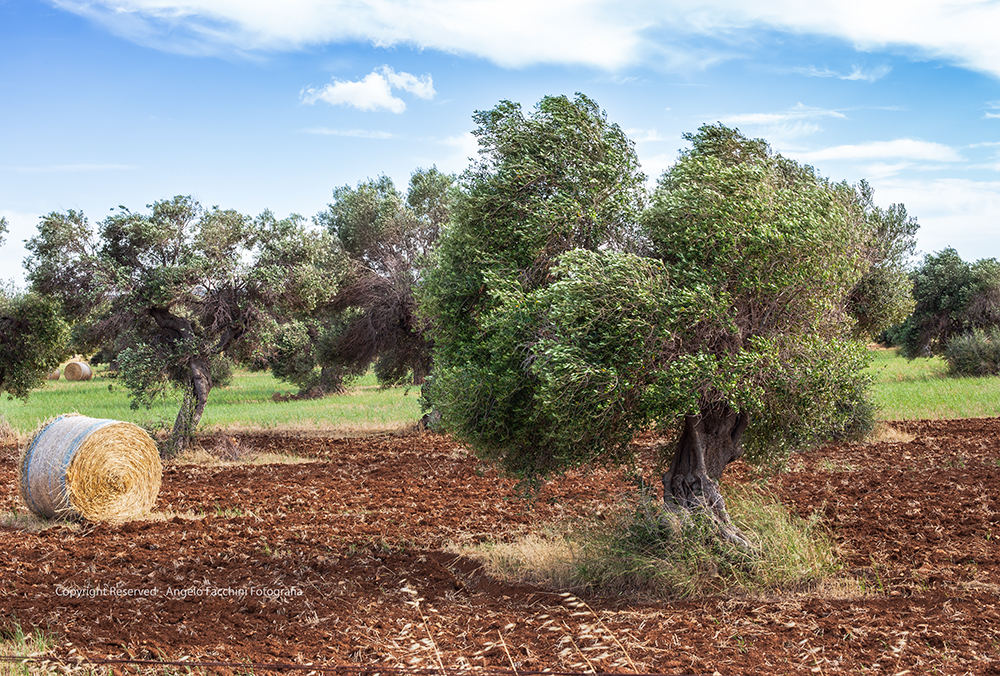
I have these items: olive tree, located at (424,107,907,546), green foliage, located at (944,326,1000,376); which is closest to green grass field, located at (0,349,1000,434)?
green foliage, located at (944,326,1000,376)

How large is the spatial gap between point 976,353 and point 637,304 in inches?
1450

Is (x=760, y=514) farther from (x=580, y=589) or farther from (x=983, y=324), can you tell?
(x=983, y=324)

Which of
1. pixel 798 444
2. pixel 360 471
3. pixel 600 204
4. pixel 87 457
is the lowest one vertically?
pixel 360 471

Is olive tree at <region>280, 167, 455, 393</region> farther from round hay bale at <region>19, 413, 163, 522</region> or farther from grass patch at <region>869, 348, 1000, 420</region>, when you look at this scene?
grass patch at <region>869, 348, 1000, 420</region>

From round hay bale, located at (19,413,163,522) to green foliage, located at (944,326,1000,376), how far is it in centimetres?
3755

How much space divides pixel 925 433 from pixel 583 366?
1703 cm

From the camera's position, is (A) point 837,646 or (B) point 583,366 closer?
(A) point 837,646

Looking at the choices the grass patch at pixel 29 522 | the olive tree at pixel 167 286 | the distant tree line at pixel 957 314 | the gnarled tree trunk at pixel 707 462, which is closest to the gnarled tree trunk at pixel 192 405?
the olive tree at pixel 167 286

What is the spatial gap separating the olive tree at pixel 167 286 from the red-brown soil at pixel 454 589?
5.02m

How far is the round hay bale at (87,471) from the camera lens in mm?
13398

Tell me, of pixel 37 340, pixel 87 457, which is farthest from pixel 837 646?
pixel 37 340

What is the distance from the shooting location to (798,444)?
32.9 feet

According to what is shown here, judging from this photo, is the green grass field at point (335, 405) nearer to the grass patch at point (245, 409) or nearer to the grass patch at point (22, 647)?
the grass patch at point (245, 409)

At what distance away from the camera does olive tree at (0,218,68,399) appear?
2539cm
